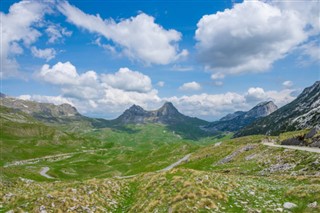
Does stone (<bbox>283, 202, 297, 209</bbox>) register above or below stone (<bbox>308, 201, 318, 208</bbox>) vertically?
below

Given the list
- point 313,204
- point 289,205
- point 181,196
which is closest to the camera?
point 313,204

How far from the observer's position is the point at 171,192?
92.5ft

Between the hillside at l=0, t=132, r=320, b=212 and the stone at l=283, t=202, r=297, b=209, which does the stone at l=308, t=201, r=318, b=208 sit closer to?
the hillside at l=0, t=132, r=320, b=212

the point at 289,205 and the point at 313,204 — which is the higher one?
the point at 313,204

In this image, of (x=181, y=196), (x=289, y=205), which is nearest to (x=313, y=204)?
(x=289, y=205)

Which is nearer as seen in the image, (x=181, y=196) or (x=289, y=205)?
(x=289, y=205)

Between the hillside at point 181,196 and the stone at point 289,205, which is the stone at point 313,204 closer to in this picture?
the hillside at point 181,196

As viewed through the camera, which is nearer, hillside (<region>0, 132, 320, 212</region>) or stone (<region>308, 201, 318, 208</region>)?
stone (<region>308, 201, 318, 208</region>)

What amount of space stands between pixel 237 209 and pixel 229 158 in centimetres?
6113

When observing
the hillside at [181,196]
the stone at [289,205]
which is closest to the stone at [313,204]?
the hillside at [181,196]

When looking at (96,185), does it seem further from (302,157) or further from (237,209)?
(302,157)

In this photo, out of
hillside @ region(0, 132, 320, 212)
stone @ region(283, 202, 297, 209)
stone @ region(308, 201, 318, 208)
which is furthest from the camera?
hillside @ region(0, 132, 320, 212)

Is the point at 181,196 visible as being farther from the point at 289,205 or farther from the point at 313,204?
the point at 313,204

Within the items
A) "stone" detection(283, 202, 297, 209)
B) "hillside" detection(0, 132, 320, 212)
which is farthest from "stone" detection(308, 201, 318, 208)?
"stone" detection(283, 202, 297, 209)
